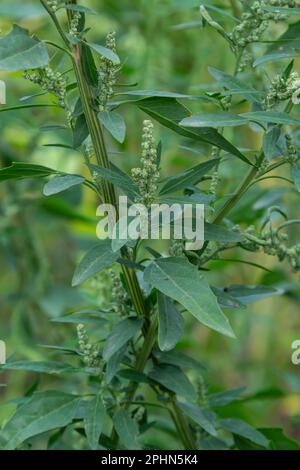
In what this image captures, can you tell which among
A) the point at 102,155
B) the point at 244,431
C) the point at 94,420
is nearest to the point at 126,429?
the point at 94,420

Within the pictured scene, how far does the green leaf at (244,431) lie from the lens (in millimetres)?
874

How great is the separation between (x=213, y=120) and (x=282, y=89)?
84 millimetres

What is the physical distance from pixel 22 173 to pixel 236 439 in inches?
16.3

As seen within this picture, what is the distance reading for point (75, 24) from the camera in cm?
71

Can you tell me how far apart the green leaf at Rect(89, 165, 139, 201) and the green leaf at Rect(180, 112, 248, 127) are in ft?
0.25

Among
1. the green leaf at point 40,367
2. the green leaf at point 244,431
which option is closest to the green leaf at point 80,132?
the green leaf at point 40,367

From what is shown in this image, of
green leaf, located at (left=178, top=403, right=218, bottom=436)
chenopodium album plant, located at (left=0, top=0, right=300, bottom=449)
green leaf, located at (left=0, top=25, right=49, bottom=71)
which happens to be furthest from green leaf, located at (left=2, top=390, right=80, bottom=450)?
green leaf, located at (left=0, top=25, right=49, bottom=71)

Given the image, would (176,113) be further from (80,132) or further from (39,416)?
(39,416)

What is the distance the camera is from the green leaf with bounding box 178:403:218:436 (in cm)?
81

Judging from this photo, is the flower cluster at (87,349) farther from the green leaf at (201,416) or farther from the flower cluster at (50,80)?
the flower cluster at (50,80)

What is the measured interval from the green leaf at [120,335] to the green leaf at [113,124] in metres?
0.19
